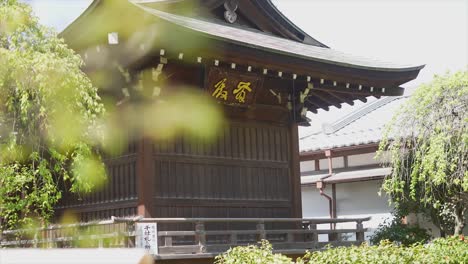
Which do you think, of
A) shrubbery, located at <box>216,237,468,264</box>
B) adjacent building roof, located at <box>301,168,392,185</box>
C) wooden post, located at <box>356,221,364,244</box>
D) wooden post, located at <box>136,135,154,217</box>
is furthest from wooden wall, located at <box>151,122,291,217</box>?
adjacent building roof, located at <box>301,168,392,185</box>

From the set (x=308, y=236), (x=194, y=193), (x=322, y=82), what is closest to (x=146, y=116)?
(x=194, y=193)

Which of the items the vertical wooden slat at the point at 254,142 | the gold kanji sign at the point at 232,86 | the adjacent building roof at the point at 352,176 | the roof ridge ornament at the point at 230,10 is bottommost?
the adjacent building roof at the point at 352,176

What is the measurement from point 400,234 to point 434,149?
127 inches

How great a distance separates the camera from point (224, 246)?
11031 mm

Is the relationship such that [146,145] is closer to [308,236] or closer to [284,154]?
[284,154]

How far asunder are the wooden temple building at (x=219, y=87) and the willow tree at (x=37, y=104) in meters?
1.14

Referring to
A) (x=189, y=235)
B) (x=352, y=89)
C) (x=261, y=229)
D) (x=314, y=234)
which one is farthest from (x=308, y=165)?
(x=189, y=235)

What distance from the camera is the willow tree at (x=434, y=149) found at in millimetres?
12922

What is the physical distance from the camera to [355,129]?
2102 cm

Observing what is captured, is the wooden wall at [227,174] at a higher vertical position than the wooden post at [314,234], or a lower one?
higher

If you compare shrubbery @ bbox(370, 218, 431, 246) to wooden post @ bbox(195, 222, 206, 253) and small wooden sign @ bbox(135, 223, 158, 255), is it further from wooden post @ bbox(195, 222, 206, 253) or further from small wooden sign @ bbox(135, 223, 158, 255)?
small wooden sign @ bbox(135, 223, 158, 255)

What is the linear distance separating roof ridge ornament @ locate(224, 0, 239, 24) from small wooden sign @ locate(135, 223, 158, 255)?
186 inches

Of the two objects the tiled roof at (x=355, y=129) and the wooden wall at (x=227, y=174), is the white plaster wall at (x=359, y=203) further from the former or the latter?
the wooden wall at (x=227, y=174)

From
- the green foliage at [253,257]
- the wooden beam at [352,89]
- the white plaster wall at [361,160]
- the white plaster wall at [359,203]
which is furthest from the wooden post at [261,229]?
the white plaster wall at [361,160]
